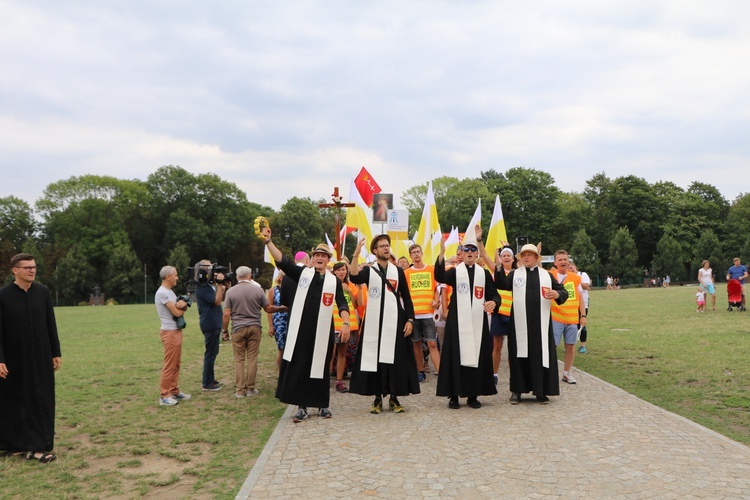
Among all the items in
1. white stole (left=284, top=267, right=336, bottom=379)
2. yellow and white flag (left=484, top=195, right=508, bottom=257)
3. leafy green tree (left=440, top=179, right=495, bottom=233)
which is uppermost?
leafy green tree (left=440, top=179, right=495, bottom=233)

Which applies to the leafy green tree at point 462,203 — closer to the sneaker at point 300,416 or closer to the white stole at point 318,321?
the white stole at point 318,321

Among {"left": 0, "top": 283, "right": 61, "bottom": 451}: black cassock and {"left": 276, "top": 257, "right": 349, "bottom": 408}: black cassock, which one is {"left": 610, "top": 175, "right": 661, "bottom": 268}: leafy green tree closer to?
{"left": 276, "top": 257, "right": 349, "bottom": 408}: black cassock

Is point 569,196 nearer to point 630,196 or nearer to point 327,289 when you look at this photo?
point 630,196

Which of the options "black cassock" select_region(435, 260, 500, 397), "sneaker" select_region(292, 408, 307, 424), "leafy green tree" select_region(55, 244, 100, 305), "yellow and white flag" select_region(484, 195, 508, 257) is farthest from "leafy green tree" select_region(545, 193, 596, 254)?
"sneaker" select_region(292, 408, 307, 424)

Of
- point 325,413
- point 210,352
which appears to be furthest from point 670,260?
point 325,413

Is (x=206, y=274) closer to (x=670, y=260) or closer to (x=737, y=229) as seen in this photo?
(x=670, y=260)

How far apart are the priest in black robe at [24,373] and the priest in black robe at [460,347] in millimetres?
4570

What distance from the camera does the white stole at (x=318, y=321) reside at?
731cm

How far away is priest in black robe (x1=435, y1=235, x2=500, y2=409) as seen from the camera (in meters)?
7.68

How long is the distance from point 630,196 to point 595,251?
9250mm

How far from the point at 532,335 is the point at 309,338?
299 cm

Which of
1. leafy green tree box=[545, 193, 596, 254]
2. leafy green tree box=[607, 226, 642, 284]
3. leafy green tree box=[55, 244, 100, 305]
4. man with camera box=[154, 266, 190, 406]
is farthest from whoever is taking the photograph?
leafy green tree box=[545, 193, 596, 254]

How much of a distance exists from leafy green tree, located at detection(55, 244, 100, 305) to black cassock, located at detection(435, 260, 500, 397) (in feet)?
188

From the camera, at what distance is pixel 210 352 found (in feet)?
30.9
